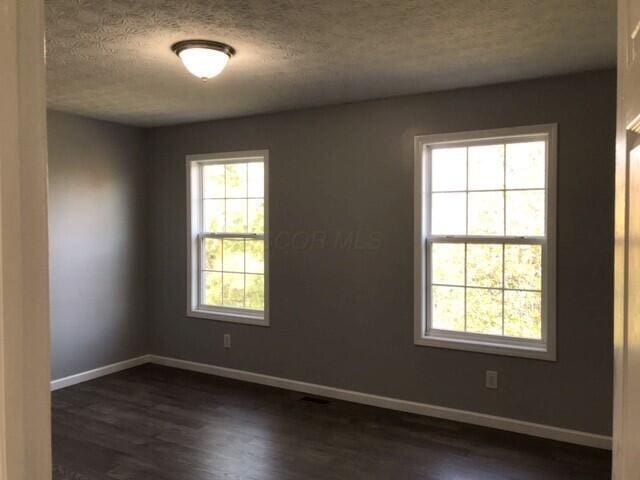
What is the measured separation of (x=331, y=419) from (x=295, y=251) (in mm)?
1447

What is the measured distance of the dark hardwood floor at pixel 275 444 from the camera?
3068 mm

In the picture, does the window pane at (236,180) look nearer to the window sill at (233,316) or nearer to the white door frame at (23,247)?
the window sill at (233,316)

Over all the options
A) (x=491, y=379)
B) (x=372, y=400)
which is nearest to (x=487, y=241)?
(x=491, y=379)

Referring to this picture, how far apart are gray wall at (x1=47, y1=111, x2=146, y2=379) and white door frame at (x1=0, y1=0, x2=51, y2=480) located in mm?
4185

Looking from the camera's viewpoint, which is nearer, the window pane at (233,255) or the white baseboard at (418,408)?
the white baseboard at (418,408)

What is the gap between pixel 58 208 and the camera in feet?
14.9

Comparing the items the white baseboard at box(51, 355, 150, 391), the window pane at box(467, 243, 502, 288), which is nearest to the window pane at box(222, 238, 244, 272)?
the white baseboard at box(51, 355, 150, 391)

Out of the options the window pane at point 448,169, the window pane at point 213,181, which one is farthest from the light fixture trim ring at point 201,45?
the window pane at point 213,181

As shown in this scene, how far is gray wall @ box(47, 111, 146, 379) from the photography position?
14.9 feet

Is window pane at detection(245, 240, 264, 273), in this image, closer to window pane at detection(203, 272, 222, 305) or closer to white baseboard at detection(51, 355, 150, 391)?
window pane at detection(203, 272, 222, 305)

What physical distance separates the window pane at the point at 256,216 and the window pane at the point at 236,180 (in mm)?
148

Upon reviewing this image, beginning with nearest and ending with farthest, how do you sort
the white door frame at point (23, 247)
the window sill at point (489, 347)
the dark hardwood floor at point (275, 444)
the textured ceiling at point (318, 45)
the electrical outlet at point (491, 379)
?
the white door frame at point (23, 247) < the textured ceiling at point (318, 45) < the dark hardwood floor at point (275, 444) < the window sill at point (489, 347) < the electrical outlet at point (491, 379)

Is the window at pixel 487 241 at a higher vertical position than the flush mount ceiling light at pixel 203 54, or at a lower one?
lower

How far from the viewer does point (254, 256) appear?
16.0ft
